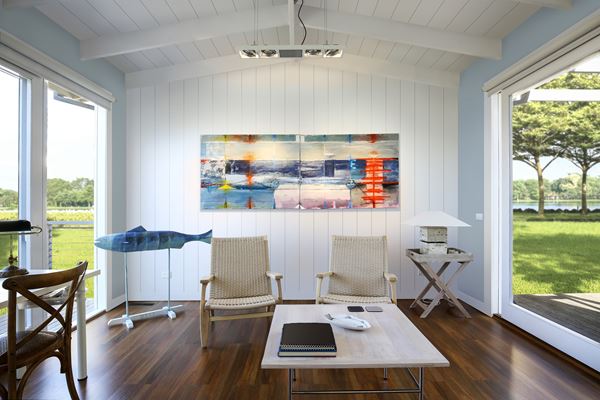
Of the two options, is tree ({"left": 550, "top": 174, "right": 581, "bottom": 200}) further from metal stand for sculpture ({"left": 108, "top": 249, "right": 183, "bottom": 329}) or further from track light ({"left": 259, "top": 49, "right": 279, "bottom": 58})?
metal stand for sculpture ({"left": 108, "top": 249, "right": 183, "bottom": 329})

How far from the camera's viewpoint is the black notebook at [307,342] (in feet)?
5.43

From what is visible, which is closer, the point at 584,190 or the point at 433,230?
the point at 584,190

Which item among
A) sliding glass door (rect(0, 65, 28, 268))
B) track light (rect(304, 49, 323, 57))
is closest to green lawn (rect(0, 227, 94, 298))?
sliding glass door (rect(0, 65, 28, 268))

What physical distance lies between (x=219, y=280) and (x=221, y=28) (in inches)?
96.7

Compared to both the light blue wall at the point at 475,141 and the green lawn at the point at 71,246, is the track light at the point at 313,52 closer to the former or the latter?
the light blue wall at the point at 475,141

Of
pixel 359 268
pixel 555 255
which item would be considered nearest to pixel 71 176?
pixel 359 268

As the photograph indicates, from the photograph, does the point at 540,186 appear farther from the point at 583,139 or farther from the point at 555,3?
the point at 555,3

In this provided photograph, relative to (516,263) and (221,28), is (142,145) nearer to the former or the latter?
(221,28)

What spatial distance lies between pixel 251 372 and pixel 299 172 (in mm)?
2431

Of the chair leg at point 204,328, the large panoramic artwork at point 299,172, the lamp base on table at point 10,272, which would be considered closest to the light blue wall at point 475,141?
the large panoramic artwork at point 299,172

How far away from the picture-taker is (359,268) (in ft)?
Result: 10.9

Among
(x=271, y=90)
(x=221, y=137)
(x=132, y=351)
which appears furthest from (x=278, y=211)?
(x=132, y=351)

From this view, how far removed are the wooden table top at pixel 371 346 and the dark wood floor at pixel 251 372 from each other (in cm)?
44

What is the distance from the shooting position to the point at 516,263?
3375 millimetres
